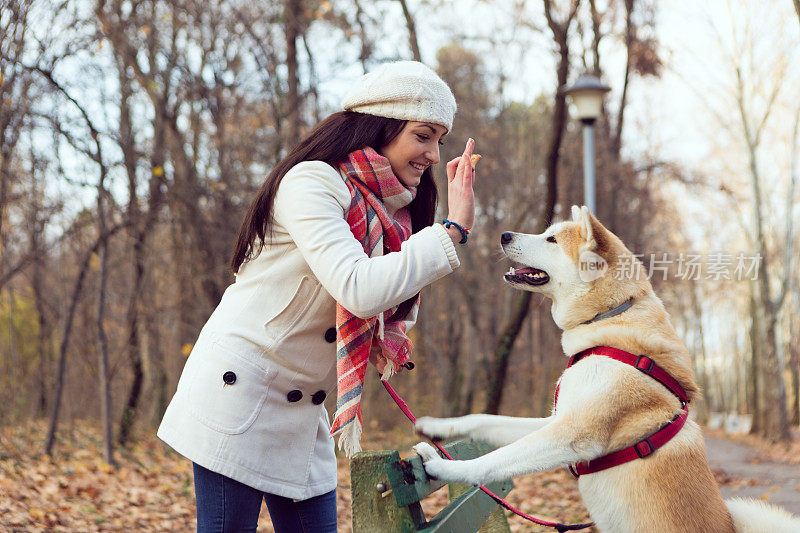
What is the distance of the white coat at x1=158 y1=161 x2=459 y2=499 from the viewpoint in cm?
191

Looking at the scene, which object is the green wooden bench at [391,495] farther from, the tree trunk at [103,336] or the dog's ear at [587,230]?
the tree trunk at [103,336]

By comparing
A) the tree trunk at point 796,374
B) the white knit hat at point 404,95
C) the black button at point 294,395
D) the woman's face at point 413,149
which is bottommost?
the tree trunk at point 796,374

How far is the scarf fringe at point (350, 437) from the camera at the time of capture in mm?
2094

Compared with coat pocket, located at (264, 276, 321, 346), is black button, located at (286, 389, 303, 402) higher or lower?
lower

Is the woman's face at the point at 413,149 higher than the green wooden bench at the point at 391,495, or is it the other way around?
the woman's face at the point at 413,149

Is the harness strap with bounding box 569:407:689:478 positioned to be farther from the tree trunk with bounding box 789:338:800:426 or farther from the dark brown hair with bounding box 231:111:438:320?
the tree trunk with bounding box 789:338:800:426

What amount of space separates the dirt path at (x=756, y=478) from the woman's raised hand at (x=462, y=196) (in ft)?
22.2

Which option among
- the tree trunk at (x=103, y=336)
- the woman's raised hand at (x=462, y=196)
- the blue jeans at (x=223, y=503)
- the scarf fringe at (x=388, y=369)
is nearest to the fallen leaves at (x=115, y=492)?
the tree trunk at (x=103, y=336)

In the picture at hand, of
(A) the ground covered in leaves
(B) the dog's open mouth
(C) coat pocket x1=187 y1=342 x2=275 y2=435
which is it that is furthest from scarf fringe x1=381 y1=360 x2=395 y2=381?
(A) the ground covered in leaves

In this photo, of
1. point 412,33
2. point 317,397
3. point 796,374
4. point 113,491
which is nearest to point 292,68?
point 412,33

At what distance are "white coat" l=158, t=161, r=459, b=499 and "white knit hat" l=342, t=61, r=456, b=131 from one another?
0.28 m

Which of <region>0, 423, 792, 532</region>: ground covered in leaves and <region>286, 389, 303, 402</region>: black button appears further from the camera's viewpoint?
<region>0, 423, 792, 532</region>: ground covered in leaves

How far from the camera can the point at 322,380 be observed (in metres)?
2.17

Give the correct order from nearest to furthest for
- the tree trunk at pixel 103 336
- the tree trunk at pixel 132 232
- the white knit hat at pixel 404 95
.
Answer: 1. the white knit hat at pixel 404 95
2. the tree trunk at pixel 103 336
3. the tree trunk at pixel 132 232
